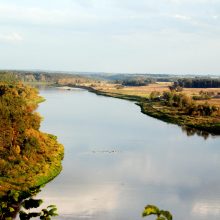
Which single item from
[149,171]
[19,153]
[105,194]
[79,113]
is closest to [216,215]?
[105,194]

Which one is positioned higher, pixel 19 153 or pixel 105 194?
pixel 19 153

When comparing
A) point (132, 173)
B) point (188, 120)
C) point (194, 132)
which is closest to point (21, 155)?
point (132, 173)

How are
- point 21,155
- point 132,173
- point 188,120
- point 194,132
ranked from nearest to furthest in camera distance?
point 21,155
point 132,173
point 194,132
point 188,120

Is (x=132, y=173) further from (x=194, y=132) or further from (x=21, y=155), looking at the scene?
(x=194, y=132)

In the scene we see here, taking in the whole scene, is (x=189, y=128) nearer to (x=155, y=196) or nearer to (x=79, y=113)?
(x=79, y=113)

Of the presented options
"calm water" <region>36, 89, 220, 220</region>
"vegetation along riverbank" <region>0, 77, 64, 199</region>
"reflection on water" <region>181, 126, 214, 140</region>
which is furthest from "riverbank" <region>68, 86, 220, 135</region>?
"vegetation along riverbank" <region>0, 77, 64, 199</region>

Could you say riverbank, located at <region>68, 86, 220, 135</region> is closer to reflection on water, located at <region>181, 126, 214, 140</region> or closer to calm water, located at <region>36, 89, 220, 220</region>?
reflection on water, located at <region>181, 126, 214, 140</region>

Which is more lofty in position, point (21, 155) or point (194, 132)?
point (21, 155)

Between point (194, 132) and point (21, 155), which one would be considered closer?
point (21, 155)
